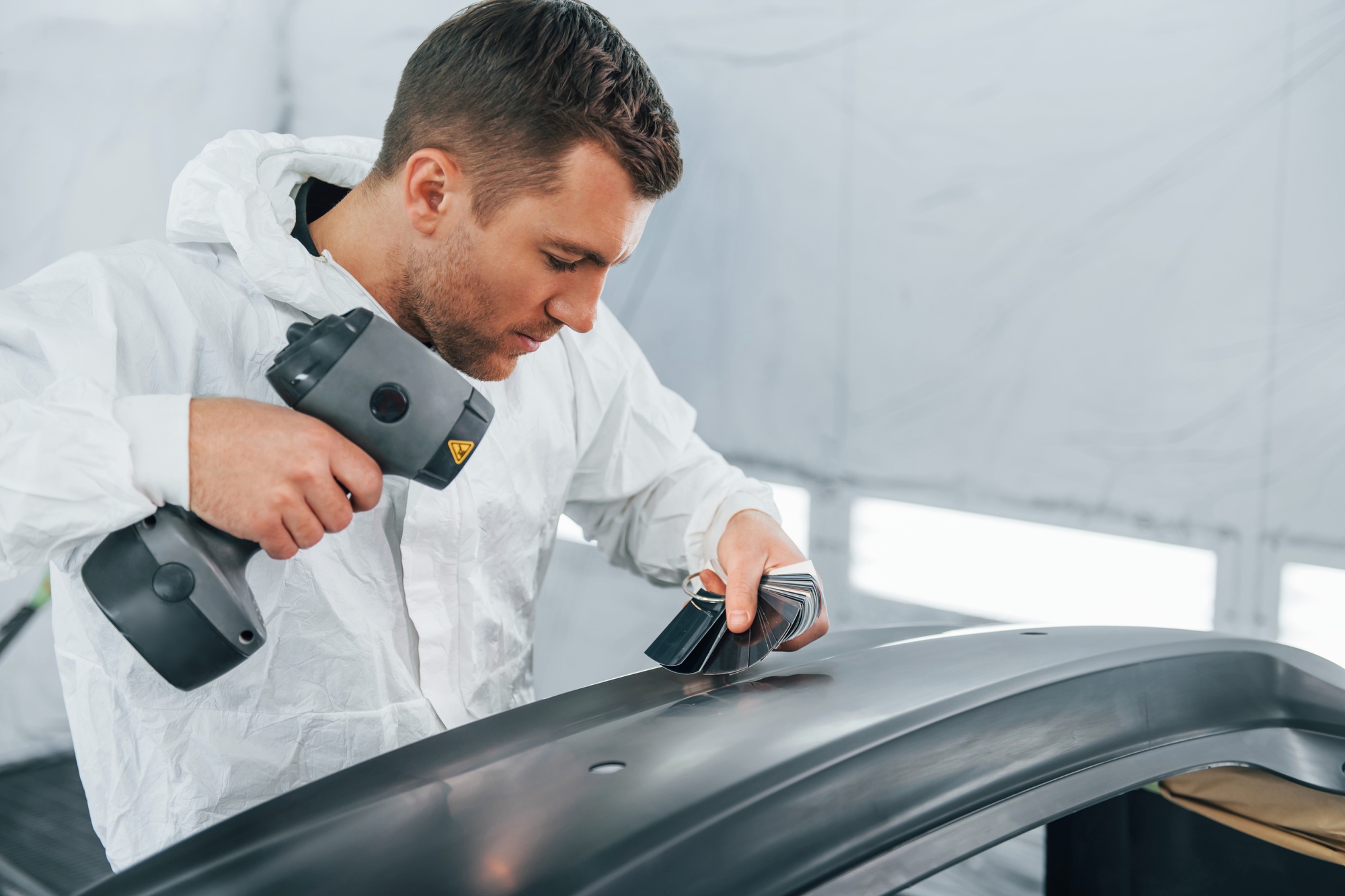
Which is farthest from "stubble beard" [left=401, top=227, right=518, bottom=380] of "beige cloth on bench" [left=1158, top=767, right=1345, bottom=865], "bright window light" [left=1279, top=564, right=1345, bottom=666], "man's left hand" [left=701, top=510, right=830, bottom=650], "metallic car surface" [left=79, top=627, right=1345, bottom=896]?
"bright window light" [left=1279, top=564, right=1345, bottom=666]

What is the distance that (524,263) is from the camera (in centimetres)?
107

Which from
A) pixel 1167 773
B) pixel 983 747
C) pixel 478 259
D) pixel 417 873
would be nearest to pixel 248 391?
pixel 478 259

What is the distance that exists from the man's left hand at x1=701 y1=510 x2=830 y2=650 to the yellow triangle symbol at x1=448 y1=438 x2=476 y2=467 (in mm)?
298

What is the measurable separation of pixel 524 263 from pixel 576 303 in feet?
0.26

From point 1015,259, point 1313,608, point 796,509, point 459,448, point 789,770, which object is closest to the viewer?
point 789,770

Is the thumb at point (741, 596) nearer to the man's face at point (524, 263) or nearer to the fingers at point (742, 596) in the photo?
the fingers at point (742, 596)

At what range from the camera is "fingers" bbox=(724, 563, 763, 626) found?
3.01 feet

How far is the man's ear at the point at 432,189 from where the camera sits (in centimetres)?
107

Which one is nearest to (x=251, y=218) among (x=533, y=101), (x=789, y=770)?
(x=533, y=101)

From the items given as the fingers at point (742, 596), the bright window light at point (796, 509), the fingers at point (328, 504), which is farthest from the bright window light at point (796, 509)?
the fingers at point (328, 504)

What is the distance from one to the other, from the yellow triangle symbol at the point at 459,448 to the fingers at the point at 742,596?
0.97ft

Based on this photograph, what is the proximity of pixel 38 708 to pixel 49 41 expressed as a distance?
6.96 feet

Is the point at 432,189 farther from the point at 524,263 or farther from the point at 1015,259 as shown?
the point at 1015,259

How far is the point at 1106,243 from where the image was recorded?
→ 166 cm
